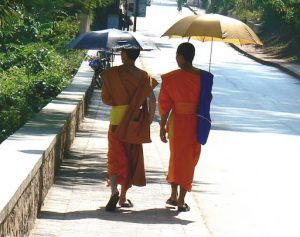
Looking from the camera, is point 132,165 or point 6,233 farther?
point 132,165

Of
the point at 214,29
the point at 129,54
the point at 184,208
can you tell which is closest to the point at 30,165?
the point at 129,54

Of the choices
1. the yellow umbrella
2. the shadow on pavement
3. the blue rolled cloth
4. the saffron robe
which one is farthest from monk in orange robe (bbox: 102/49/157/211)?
the yellow umbrella

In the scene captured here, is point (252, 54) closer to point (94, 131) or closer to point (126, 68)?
point (94, 131)

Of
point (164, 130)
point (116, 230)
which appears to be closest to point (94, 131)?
point (164, 130)

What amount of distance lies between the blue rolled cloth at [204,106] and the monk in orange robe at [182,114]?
5 cm

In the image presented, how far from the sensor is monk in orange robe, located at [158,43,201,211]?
10.2m

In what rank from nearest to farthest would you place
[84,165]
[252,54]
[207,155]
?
1. [84,165]
2. [207,155]
3. [252,54]

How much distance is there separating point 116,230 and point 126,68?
202 centimetres

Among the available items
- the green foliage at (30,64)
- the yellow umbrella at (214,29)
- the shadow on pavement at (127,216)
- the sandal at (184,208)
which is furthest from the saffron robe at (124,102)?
the green foliage at (30,64)

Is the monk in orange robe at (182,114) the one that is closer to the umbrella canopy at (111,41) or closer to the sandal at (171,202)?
the sandal at (171,202)

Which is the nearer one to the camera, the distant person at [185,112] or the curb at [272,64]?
the distant person at [185,112]

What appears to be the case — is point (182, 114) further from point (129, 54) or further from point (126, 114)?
point (129, 54)

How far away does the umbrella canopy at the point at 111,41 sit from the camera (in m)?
10.7

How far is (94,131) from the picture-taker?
17078 mm
